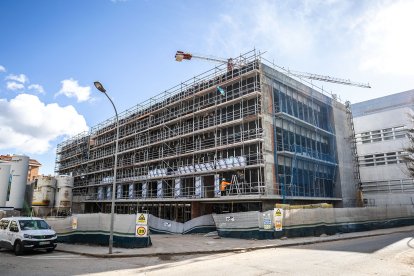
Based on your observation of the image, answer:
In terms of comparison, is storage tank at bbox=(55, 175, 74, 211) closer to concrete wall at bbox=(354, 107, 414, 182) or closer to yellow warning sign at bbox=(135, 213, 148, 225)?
yellow warning sign at bbox=(135, 213, 148, 225)

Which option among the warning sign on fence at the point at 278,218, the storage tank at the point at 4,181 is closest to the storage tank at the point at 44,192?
the storage tank at the point at 4,181

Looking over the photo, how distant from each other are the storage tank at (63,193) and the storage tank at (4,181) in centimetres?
859

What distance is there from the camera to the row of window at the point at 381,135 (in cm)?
3725

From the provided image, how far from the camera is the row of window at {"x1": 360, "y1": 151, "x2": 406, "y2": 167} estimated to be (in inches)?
1452

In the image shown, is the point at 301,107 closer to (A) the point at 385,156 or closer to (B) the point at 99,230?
(A) the point at 385,156

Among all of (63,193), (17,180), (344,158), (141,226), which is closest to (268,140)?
(344,158)

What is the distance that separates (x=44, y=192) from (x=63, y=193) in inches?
104

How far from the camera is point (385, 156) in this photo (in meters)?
38.2

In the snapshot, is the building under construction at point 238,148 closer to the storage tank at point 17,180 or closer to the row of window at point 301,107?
the row of window at point 301,107

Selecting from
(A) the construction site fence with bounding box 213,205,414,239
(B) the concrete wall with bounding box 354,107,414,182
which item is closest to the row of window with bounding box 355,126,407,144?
(B) the concrete wall with bounding box 354,107,414,182

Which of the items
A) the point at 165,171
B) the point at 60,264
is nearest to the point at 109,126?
the point at 165,171

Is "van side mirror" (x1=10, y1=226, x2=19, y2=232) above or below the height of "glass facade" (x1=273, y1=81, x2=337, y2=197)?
below

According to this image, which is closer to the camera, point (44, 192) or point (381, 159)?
point (381, 159)

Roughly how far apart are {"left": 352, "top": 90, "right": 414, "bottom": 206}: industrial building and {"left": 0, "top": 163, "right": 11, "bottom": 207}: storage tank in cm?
4447
